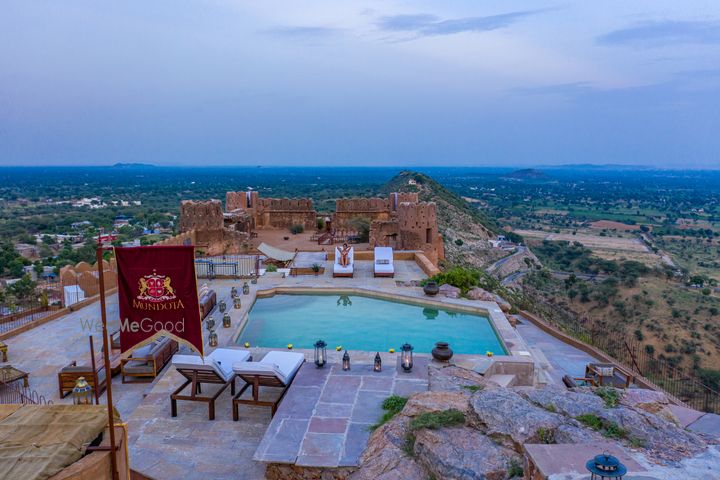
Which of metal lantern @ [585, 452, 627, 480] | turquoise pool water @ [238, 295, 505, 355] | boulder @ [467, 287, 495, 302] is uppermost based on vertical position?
metal lantern @ [585, 452, 627, 480]

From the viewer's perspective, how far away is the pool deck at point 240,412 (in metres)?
6.38

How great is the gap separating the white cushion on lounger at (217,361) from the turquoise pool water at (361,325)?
2674 millimetres

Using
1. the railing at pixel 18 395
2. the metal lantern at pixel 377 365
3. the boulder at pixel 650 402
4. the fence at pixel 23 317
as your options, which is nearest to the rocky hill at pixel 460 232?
the fence at pixel 23 317

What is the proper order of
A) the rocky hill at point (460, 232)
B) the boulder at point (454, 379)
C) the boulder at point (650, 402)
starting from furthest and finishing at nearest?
the rocky hill at point (460, 232), the boulder at point (454, 379), the boulder at point (650, 402)

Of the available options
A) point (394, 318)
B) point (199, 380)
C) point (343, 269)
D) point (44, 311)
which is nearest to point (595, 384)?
point (394, 318)

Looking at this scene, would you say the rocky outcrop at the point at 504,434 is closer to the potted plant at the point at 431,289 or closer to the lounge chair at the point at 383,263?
the potted plant at the point at 431,289

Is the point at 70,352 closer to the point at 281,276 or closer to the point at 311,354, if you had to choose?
the point at 311,354

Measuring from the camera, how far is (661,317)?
29.7 meters

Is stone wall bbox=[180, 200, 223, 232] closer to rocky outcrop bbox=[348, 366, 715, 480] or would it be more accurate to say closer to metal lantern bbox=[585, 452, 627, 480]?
rocky outcrop bbox=[348, 366, 715, 480]

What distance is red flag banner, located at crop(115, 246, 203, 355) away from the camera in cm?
588

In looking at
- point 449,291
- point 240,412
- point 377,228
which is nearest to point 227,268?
point 449,291

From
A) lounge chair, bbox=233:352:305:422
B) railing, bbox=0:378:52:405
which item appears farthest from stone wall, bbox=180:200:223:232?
lounge chair, bbox=233:352:305:422

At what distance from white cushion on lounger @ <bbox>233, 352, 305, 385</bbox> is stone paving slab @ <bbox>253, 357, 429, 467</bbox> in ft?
0.56

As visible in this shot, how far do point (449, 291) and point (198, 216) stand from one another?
1423cm
